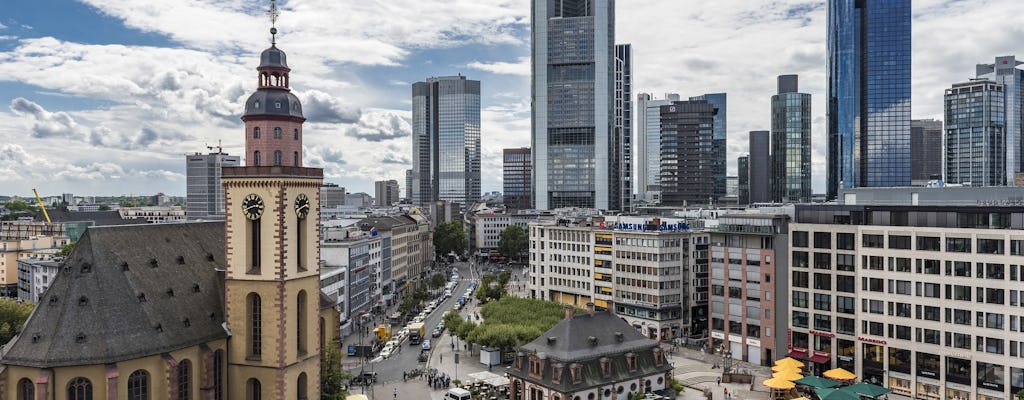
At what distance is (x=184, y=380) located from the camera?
55.3m

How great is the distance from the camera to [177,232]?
2398 inches

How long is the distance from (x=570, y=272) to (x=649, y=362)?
187ft

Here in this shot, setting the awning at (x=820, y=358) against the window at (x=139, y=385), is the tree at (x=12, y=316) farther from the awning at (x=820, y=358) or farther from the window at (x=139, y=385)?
the awning at (x=820, y=358)

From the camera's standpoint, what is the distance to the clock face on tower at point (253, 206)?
54.7m

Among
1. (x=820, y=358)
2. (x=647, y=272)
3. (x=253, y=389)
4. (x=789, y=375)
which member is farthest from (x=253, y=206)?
(x=647, y=272)

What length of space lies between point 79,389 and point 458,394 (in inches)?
1363

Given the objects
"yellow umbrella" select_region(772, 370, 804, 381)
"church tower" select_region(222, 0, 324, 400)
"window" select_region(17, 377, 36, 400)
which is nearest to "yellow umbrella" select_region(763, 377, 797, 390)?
"yellow umbrella" select_region(772, 370, 804, 381)

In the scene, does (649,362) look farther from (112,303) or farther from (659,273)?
(112,303)

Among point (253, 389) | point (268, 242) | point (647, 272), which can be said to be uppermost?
point (268, 242)

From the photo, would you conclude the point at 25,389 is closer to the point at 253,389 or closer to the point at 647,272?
the point at 253,389

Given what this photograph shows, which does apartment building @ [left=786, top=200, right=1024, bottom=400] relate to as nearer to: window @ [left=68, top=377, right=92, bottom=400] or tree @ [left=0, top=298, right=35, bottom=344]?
window @ [left=68, top=377, right=92, bottom=400]

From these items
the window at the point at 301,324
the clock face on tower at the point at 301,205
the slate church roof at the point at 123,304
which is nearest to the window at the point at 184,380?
the slate church roof at the point at 123,304

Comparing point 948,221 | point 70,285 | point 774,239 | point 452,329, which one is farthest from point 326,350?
point 948,221

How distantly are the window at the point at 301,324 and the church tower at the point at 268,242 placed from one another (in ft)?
1.14
